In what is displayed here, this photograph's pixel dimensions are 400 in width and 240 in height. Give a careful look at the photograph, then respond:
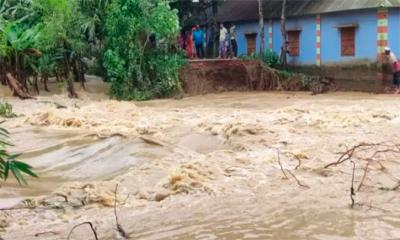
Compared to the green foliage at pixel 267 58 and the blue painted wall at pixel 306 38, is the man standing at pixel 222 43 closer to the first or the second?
the green foliage at pixel 267 58

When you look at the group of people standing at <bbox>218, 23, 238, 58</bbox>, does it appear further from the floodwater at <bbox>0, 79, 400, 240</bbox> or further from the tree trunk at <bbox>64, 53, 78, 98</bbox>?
the floodwater at <bbox>0, 79, 400, 240</bbox>

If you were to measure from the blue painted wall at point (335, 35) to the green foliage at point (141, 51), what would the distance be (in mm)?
4834

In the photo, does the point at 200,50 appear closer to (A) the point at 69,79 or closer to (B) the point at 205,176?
(A) the point at 69,79

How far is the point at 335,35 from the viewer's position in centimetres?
2120

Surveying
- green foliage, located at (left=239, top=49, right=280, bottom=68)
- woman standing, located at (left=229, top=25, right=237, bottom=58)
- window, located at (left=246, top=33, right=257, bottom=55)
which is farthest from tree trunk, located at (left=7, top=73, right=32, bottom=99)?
window, located at (left=246, top=33, right=257, bottom=55)

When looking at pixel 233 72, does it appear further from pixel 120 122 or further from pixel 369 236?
pixel 369 236

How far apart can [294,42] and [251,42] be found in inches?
108

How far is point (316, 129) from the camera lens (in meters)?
12.7

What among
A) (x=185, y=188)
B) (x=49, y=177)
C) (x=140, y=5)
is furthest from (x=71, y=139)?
(x=140, y=5)

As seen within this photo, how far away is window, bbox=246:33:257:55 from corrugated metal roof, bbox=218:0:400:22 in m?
0.74

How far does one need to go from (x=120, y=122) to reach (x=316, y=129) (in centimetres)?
428

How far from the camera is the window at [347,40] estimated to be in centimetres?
2069

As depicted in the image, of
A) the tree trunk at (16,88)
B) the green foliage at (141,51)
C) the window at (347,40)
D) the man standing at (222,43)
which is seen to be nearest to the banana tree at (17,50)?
the tree trunk at (16,88)

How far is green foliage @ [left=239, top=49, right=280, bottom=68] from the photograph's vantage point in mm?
22252
